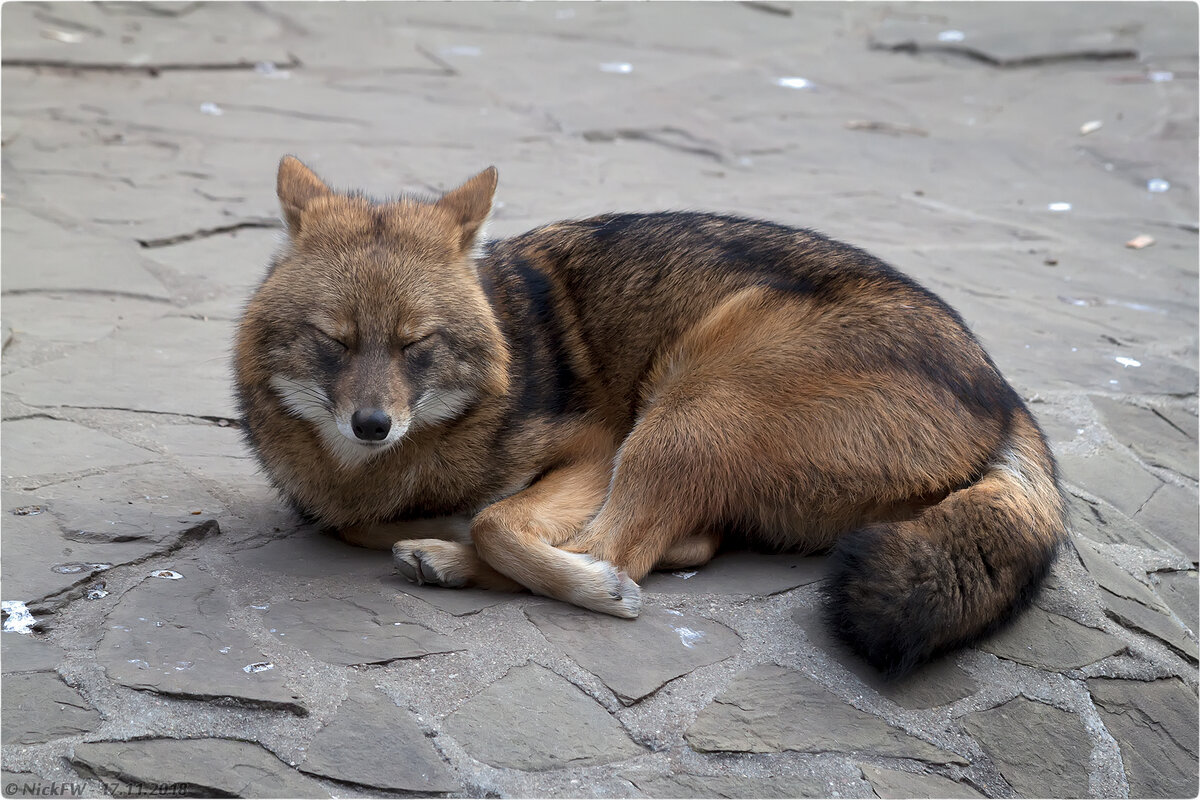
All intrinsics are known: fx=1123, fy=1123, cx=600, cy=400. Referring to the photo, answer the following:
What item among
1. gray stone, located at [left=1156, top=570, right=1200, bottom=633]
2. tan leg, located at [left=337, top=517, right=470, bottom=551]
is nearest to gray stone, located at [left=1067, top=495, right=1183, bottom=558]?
gray stone, located at [left=1156, top=570, right=1200, bottom=633]

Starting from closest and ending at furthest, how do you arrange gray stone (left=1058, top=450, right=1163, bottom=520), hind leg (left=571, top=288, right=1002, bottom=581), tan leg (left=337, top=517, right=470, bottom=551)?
hind leg (left=571, top=288, right=1002, bottom=581) → tan leg (left=337, top=517, right=470, bottom=551) → gray stone (left=1058, top=450, right=1163, bottom=520)

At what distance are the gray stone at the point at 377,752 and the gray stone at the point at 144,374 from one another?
2134 millimetres

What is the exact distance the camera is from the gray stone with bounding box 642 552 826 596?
3.73m

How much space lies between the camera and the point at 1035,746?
3.21 m

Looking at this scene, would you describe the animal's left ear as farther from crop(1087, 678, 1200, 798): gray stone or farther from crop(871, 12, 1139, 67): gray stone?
crop(871, 12, 1139, 67): gray stone

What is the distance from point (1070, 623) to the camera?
3.66 meters

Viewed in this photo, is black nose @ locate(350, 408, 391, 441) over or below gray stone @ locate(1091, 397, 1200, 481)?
over

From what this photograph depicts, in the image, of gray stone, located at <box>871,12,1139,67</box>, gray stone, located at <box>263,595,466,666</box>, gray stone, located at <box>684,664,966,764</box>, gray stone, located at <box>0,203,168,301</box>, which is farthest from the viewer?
gray stone, located at <box>871,12,1139,67</box>

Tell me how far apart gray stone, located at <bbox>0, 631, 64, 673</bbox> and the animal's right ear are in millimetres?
1529

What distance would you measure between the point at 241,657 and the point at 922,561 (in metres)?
1.96

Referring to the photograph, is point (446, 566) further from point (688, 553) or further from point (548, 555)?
point (688, 553)

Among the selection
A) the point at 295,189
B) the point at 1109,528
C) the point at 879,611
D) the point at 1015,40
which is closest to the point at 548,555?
the point at 879,611

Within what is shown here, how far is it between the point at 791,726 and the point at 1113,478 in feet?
7.88

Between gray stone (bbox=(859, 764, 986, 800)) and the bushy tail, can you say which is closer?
gray stone (bbox=(859, 764, 986, 800))
